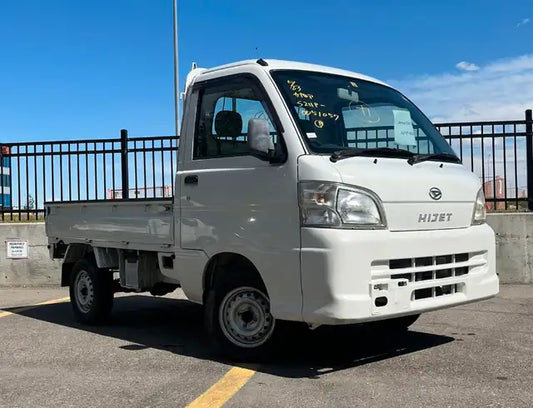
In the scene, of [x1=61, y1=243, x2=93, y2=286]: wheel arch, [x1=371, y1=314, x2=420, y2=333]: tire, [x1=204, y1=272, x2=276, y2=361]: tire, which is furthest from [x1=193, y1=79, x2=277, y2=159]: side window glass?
[x1=61, y1=243, x2=93, y2=286]: wheel arch

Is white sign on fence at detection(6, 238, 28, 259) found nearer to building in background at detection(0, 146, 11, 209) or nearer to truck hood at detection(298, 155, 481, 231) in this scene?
building in background at detection(0, 146, 11, 209)

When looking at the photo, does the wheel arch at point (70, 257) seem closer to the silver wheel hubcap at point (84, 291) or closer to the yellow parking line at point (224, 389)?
the silver wheel hubcap at point (84, 291)

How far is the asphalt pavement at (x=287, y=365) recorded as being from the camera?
4117mm

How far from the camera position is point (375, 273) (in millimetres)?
4258

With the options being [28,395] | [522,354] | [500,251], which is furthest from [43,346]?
[500,251]

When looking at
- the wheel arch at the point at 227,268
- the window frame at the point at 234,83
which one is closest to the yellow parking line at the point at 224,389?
the wheel arch at the point at 227,268

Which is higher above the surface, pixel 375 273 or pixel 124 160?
pixel 124 160

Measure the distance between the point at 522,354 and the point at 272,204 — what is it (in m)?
2.62

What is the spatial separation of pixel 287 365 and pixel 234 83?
2434mm

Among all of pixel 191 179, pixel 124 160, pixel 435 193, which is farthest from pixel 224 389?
pixel 124 160

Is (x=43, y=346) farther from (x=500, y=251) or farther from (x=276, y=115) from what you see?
(x=500, y=251)

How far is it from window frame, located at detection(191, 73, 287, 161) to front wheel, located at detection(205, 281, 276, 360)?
1.14 meters

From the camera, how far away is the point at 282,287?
14.6 feet

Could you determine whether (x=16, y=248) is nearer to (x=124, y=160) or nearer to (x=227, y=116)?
(x=124, y=160)
